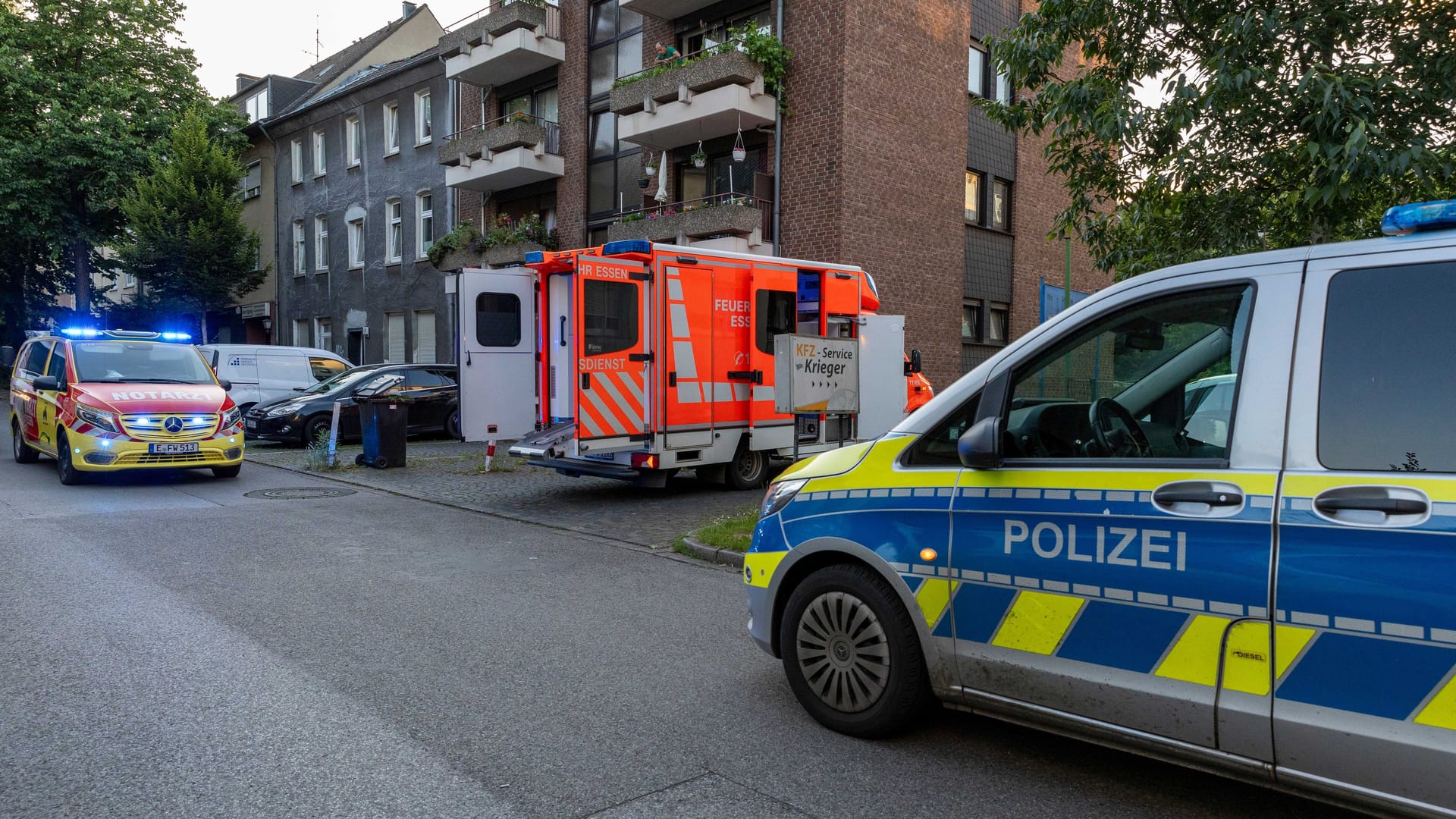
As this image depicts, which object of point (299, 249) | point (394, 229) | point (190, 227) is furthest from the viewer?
point (299, 249)

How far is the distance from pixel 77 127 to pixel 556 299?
29601mm

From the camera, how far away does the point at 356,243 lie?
105 feet

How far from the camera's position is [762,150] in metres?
20.2

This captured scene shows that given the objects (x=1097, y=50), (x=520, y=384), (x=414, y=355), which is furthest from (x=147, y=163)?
(x=1097, y=50)

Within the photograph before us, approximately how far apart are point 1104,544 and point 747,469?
919 centimetres

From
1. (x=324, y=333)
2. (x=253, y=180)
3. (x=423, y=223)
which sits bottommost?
(x=324, y=333)

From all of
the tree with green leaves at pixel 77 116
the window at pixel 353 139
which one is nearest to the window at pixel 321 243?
the window at pixel 353 139

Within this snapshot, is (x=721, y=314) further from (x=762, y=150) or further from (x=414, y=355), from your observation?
(x=414, y=355)

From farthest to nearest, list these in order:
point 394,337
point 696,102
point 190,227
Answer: point 190,227, point 394,337, point 696,102

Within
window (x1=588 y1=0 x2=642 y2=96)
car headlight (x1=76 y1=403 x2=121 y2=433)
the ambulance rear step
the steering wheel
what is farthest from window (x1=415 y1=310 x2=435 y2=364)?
the steering wheel

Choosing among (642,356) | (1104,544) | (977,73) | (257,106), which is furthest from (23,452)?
(257,106)

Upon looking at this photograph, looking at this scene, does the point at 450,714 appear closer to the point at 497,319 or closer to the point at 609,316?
the point at 609,316

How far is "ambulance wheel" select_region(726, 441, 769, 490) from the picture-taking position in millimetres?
12117

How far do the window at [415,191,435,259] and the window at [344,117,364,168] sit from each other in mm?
4042
